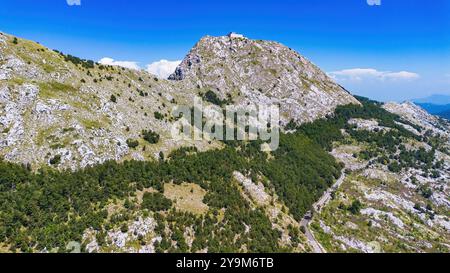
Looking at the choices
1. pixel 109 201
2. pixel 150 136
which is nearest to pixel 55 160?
pixel 109 201

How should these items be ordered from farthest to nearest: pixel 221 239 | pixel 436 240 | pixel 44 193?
pixel 436 240, pixel 221 239, pixel 44 193

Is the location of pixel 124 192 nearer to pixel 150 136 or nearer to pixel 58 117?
pixel 58 117

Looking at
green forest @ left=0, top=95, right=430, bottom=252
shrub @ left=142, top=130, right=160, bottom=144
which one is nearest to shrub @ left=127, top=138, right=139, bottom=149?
green forest @ left=0, top=95, right=430, bottom=252

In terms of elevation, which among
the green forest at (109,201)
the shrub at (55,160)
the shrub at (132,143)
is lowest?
the green forest at (109,201)

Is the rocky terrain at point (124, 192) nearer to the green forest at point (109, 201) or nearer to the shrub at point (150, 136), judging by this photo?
the green forest at point (109, 201)

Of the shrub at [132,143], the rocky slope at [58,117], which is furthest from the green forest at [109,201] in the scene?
the rocky slope at [58,117]

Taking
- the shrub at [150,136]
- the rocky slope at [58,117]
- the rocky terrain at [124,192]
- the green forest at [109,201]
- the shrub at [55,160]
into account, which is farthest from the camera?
the shrub at [150,136]

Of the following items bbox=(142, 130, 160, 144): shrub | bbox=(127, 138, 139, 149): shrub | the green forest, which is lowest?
the green forest

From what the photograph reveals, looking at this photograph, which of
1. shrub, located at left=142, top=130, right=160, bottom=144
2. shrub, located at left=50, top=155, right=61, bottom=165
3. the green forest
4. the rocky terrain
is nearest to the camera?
the green forest

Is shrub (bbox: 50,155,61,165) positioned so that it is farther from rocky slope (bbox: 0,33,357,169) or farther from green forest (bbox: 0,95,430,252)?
green forest (bbox: 0,95,430,252)
